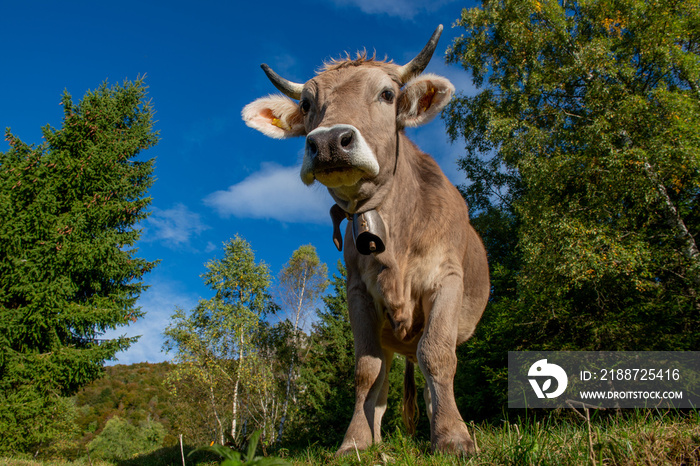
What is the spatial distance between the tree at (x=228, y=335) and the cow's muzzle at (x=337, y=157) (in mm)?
22191

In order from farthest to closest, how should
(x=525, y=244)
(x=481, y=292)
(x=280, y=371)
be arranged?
1. (x=280, y=371)
2. (x=525, y=244)
3. (x=481, y=292)

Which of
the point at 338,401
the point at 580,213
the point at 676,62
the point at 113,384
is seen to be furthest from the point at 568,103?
the point at 113,384

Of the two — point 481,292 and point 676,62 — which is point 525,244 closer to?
point 676,62

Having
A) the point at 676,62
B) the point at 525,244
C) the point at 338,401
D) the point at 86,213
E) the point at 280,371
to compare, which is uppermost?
the point at 676,62

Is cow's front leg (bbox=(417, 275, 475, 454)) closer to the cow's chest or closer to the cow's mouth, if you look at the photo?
the cow's chest

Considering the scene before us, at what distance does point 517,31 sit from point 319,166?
1672cm

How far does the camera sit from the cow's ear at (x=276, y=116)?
3910 mm

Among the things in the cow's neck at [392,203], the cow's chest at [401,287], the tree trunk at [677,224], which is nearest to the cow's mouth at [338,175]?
the cow's neck at [392,203]

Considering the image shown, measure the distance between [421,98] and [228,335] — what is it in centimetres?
2462

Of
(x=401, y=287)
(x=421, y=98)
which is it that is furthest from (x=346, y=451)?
(x=421, y=98)

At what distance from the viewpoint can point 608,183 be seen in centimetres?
1185

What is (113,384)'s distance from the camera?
64.9m

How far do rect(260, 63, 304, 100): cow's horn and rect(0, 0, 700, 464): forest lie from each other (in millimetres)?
3089

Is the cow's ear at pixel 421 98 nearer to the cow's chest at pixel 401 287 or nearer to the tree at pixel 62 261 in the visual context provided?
the cow's chest at pixel 401 287
